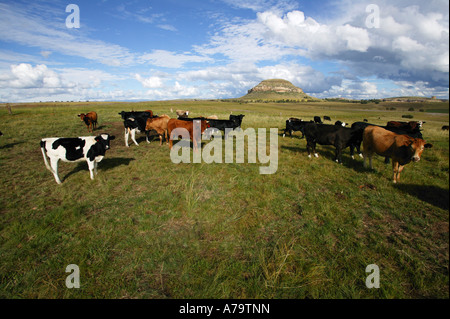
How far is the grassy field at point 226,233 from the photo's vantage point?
3.47m

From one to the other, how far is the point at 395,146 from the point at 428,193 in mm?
1804

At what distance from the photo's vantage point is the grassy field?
3.47 meters

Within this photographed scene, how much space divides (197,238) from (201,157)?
20.1 ft

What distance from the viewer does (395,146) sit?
7.05 meters

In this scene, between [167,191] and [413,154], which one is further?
[167,191]

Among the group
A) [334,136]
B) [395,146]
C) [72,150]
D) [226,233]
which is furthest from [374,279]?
[72,150]

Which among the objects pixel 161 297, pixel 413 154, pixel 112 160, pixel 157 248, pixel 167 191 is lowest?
pixel 161 297

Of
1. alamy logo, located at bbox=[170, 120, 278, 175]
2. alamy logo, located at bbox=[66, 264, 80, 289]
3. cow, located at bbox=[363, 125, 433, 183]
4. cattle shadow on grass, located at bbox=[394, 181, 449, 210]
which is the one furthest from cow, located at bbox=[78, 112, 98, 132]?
cattle shadow on grass, located at bbox=[394, 181, 449, 210]

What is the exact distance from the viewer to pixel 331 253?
412 cm

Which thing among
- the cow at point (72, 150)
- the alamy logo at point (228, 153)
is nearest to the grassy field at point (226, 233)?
the cow at point (72, 150)

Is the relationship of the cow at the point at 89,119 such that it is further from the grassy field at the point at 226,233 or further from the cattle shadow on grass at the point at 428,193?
the cattle shadow on grass at the point at 428,193

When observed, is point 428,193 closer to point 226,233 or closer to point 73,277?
point 226,233
